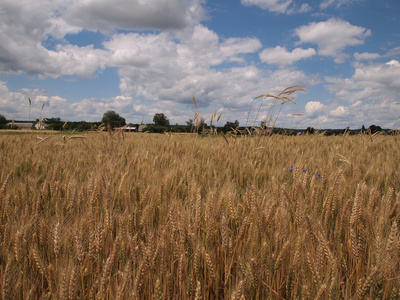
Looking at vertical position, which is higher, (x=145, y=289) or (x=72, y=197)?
A: (x=72, y=197)

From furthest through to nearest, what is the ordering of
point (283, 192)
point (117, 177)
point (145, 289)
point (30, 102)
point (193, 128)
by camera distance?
1. point (30, 102)
2. point (193, 128)
3. point (117, 177)
4. point (283, 192)
5. point (145, 289)

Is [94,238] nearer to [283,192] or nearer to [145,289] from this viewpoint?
[145,289]

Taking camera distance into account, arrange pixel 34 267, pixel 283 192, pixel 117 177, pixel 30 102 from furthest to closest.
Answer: pixel 30 102, pixel 117 177, pixel 283 192, pixel 34 267

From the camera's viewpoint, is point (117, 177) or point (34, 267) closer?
point (34, 267)

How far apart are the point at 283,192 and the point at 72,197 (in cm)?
127

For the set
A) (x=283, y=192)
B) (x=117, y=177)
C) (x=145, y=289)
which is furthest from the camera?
(x=117, y=177)

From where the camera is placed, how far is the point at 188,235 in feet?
3.90

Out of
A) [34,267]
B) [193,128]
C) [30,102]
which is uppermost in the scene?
[30,102]

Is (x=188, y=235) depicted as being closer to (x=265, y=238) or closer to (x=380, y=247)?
(x=265, y=238)

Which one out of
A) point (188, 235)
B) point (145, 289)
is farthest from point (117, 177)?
point (145, 289)

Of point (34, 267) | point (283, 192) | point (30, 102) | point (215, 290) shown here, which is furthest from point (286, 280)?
point (30, 102)

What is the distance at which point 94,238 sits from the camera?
1131 mm

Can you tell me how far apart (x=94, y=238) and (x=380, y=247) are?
47.6 inches

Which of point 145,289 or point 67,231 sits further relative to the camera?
point 67,231
